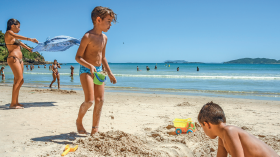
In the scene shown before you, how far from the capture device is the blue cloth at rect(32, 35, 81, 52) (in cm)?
753

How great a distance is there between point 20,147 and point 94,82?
1366mm

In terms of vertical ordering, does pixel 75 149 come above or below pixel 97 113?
below

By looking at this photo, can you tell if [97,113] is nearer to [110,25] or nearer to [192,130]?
[110,25]

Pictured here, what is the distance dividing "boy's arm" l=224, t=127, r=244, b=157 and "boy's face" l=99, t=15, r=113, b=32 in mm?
2345

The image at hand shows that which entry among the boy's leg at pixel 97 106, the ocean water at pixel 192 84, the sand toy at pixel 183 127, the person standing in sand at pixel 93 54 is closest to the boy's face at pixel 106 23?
the person standing in sand at pixel 93 54

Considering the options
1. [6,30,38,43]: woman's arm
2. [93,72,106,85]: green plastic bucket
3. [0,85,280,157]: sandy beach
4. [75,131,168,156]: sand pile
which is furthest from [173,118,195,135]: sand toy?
[6,30,38,43]: woman's arm

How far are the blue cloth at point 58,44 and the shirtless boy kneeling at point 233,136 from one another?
6441 mm

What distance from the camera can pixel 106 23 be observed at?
3.35m

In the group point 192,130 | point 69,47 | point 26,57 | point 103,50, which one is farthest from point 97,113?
point 26,57

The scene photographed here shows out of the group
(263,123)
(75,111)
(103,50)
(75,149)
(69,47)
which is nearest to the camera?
(75,149)

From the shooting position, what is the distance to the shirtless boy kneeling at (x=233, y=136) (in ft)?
6.02

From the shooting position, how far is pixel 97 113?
346 centimetres

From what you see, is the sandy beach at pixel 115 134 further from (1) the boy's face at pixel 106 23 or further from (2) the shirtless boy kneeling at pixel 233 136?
(1) the boy's face at pixel 106 23

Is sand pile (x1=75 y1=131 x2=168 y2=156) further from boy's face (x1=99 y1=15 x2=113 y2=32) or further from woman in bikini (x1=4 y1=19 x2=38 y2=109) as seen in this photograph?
woman in bikini (x1=4 y1=19 x2=38 y2=109)
